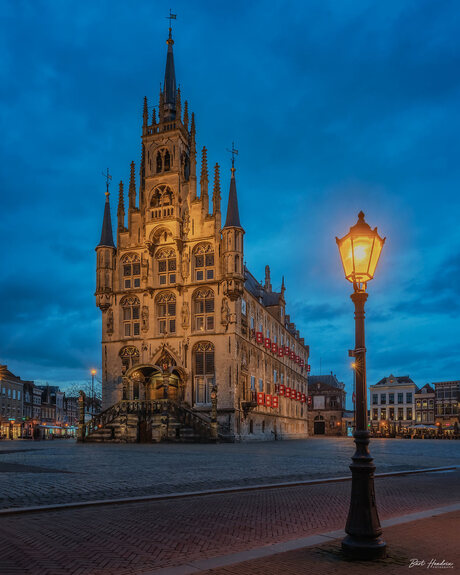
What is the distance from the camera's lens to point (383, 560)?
6629 millimetres

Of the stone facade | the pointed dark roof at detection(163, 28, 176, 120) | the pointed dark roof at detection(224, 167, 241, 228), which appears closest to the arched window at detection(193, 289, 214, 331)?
the pointed dark roof at detection(224, 167, 241, 228)

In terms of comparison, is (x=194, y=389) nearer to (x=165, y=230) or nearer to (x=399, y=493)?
(x=165, y=230)

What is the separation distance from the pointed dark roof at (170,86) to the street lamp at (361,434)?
5180cm

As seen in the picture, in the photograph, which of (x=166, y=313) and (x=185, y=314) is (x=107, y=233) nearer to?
(x=166, y=313)

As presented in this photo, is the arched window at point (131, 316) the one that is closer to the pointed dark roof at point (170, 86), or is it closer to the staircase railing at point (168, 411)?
the staircase railing at point (168, 411)

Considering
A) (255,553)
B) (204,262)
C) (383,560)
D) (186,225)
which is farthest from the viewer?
(186,225)

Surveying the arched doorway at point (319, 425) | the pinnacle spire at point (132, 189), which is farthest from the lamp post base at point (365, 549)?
the arched doorway at point (319, 425)

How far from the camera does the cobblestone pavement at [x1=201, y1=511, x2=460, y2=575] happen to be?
20.3ft

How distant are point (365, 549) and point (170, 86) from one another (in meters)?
57.8

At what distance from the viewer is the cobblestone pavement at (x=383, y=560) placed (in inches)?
244

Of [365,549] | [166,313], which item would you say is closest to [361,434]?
[365,549]

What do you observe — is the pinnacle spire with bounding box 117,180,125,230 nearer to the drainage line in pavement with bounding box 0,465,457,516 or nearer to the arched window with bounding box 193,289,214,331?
the arched window with bounding box 193,289,214,331

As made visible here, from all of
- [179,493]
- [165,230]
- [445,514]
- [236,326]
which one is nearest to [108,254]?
[165,230]

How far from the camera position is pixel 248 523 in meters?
9.10
